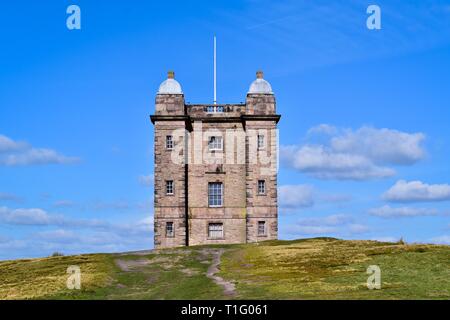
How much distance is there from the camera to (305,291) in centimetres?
2986

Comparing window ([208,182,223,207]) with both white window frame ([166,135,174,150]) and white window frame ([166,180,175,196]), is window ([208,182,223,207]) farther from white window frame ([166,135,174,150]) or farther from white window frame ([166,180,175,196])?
white window frame ([166,135,174,150])

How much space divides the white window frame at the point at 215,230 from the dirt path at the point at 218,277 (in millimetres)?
7974

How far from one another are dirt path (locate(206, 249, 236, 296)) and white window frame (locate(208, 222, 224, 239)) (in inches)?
314

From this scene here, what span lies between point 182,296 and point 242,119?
3179 centimetres

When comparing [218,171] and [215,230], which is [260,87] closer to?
[218,171]

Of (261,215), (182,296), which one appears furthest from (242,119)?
(182,296)

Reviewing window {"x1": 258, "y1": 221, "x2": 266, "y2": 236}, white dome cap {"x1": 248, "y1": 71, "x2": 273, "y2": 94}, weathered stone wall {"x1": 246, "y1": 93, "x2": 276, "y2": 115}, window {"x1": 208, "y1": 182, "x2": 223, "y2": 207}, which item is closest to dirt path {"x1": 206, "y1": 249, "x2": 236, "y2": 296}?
window {"x1": 258, "y1": 221, "x2": 266, "y2": 236}

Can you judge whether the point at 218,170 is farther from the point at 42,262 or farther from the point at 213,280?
the point at 213,280

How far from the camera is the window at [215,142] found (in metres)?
60.6

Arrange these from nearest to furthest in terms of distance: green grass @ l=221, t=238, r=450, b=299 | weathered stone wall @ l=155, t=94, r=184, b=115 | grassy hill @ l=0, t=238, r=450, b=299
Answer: green grass @ l=221, t=238, r=450, b=299 < grassy hill @ l=0, t=238, r=450, b=299 < weathered stone wall @ l=155, t=94, r=184, b=115

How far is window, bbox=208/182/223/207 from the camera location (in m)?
60.1

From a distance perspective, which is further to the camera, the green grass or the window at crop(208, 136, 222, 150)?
the window at crop(208, 136, 222, 150)
